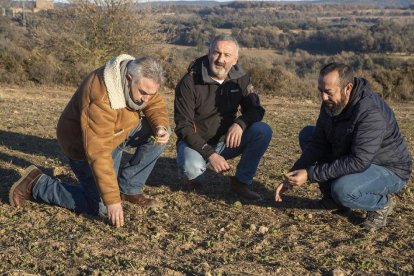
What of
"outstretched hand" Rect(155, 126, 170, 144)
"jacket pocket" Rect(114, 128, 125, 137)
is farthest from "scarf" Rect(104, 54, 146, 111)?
"outstretched hand" Rect(155, 126, 170, 144)

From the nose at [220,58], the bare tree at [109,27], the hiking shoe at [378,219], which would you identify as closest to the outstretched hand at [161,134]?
the nose at [220,58]

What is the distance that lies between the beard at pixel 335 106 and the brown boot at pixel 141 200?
1.54m

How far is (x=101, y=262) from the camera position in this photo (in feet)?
10.8

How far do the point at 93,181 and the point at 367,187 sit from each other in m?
1.98

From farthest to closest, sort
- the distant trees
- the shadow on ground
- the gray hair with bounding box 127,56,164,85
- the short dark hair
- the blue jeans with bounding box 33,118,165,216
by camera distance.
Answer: the distant trees < the shadow on ground < the blue jeans with bounding box 33,118,165,216 < the short dark hair < the gray hair with bounding box 127,56,164,85

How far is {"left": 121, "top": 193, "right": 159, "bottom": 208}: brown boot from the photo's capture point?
437 centimetres

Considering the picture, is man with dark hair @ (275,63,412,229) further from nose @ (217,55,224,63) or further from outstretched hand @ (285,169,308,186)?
nose @ (217,55,224,63)

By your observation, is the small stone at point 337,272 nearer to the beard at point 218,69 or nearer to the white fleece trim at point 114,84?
the white fleece trim at point 114,84

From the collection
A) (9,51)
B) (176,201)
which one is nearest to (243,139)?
(176,201)

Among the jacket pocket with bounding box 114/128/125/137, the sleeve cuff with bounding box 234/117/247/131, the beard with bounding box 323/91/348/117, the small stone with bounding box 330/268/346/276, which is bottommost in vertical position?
the small stone with bounding box 330/268/346/276

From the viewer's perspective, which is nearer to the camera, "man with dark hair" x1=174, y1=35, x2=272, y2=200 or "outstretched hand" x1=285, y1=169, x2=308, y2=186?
"outstretched hand" x1=285, y1=169, x2=308, y2=186

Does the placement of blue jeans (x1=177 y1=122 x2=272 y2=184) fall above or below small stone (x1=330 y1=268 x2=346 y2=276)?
above

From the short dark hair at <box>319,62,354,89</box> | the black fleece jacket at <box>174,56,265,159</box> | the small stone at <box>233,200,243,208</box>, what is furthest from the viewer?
the black fleece jacket at <box>174,56,265,159</box>

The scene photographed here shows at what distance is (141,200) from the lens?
4387 mm
